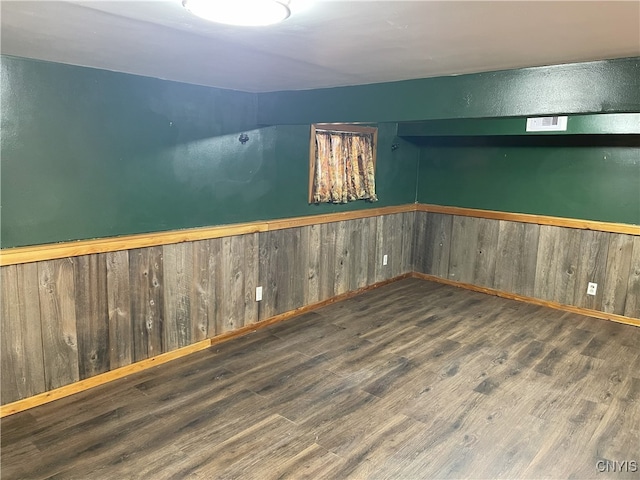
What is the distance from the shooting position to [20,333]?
254 centimetres

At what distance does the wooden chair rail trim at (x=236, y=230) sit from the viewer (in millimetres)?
2535

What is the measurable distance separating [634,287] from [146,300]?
4162mm

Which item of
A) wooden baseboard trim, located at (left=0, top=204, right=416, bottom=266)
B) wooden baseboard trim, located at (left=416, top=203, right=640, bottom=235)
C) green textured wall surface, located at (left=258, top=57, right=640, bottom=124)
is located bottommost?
wooden baseboard trim, located at (left=0, top=204, right=416, bottom=266)

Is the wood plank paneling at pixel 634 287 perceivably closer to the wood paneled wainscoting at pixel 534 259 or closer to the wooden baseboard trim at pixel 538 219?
the wood paneled wainscoting at pixel 534 259

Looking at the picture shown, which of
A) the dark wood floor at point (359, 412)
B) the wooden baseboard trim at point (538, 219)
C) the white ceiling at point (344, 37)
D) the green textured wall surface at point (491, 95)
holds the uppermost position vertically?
the white ceiling at point (344, 37)

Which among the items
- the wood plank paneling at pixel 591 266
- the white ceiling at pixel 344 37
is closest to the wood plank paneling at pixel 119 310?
the white ceiling at pixel 344 37

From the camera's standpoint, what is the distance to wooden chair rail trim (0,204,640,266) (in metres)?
2.54

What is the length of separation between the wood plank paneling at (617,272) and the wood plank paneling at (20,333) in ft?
15.1

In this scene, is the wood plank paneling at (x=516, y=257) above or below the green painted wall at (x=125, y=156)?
below

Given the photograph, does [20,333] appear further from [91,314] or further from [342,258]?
[342,258]

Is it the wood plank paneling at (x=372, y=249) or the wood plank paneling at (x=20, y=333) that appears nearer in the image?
the wood plank paneling at (x=20, y=333)

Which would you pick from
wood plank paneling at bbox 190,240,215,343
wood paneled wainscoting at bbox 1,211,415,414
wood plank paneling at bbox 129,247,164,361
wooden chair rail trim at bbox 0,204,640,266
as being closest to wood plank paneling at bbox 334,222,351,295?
wood paneled wainscoting at bbox 1,211,415,414

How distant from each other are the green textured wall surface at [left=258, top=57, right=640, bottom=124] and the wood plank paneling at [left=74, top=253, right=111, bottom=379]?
1.64 m

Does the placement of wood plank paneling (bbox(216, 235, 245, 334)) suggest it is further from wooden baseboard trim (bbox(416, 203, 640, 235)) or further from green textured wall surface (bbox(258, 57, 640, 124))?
wooden baseboard trim (bbox(416, 203, 640, 235))
